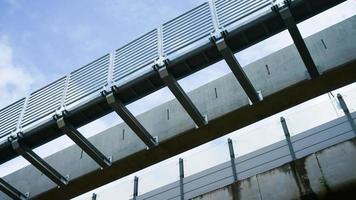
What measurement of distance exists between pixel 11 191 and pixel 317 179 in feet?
34.6

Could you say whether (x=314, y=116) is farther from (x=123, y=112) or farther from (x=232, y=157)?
(x=123, y=112)

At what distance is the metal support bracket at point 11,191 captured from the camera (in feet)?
50.8

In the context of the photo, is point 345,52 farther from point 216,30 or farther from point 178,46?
point 178,46

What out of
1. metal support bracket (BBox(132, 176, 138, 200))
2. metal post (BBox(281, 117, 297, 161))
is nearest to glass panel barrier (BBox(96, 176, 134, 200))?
metal support bracket (BBox(132, 176, 138, 200))

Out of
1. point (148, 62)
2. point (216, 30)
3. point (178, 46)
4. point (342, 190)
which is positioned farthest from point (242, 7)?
point (342, 190)

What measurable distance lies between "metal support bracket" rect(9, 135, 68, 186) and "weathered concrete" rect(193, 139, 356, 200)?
593 cm

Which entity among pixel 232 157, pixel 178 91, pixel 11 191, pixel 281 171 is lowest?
pixel 281 171

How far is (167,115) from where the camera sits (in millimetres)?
14422

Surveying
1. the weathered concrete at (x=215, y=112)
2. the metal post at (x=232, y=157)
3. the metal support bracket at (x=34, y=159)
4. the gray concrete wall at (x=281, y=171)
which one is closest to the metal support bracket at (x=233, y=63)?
the weathered concrete at (x=215, y=112)

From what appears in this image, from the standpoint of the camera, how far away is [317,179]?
37.6ft

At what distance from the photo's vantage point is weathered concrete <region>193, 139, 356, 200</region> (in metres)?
11.2

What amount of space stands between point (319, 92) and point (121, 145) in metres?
6.46

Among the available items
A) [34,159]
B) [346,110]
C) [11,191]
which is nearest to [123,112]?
[34,159]

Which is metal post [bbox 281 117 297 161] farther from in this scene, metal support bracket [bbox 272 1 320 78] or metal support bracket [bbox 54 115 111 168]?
metal support bracket [bbox 54 115 111 168]
